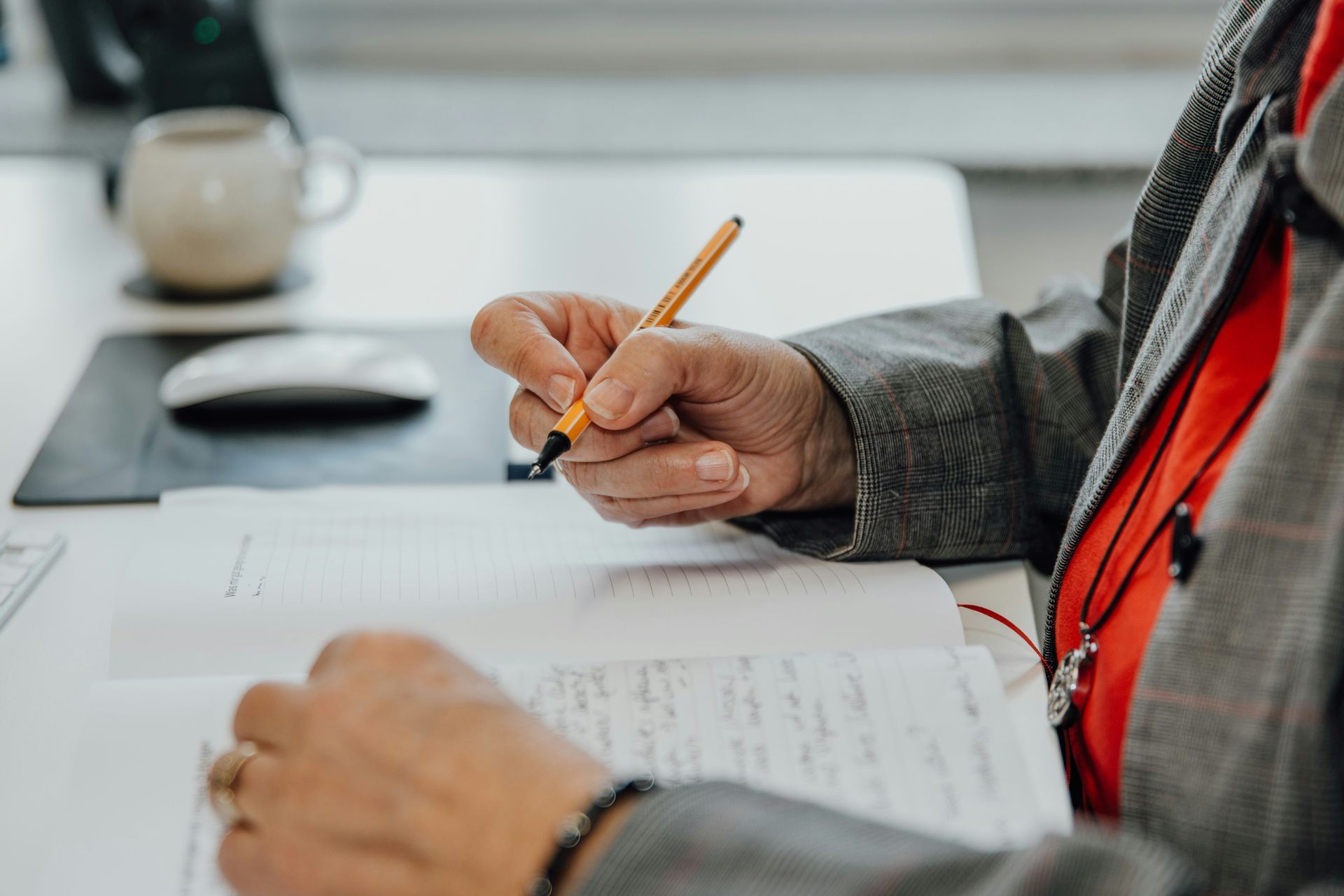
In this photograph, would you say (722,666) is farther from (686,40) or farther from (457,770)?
(686,40)

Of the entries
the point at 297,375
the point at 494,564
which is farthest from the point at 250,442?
the point at 494,564

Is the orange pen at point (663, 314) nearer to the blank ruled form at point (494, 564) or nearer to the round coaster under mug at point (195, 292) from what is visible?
the blank ruled form at point (494, 564)

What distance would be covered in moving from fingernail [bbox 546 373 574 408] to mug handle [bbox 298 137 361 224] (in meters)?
0.50

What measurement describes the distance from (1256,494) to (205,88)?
44.8 inches

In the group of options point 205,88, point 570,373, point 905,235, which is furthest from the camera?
point 205,88

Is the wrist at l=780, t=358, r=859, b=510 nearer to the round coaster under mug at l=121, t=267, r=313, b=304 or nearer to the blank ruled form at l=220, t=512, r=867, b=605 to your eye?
the blank ruled form at l=220, t=512, r=867, b=605

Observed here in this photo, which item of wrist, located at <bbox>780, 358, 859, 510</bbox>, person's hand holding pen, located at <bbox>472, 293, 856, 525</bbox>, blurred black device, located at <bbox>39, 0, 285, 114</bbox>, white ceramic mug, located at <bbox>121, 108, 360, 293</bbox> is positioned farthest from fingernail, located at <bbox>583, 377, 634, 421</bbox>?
blurred black device, located at <bbox>39, 0, 285, 114</bbox>

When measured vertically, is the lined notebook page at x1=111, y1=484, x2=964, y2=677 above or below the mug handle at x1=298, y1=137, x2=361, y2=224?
below

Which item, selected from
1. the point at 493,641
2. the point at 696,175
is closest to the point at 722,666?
the point at 493,641

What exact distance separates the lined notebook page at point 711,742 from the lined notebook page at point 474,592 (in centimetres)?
4

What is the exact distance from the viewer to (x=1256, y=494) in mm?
442

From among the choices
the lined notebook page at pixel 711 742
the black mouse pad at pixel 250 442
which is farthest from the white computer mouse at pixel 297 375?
the lined notebook page at pixel 711 742

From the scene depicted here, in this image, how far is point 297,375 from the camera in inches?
34.0

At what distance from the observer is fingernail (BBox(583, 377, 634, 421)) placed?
2.10 ft
